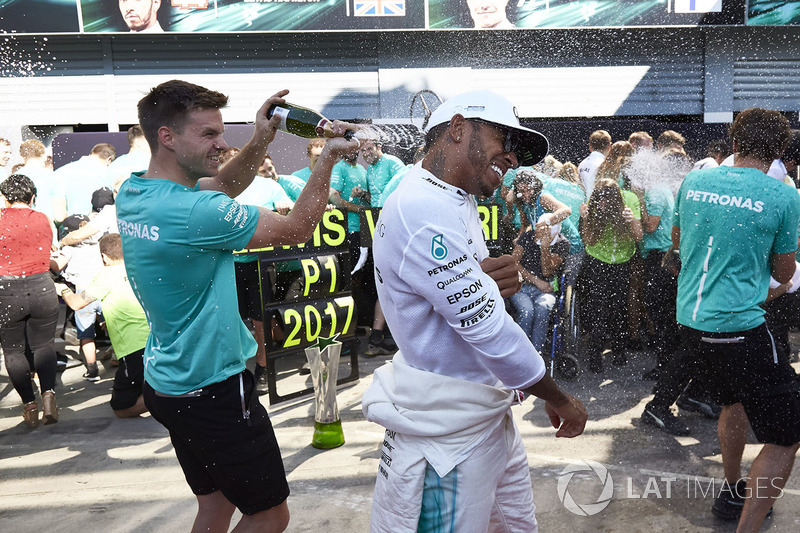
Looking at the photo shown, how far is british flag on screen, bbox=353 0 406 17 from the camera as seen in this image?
14195mm

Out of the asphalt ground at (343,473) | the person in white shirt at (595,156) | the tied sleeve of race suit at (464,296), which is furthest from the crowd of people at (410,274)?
the person in white shirt at (595,156)

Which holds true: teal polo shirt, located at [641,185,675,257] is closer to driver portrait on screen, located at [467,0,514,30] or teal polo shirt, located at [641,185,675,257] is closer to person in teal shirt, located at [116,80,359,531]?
person in teal shirt, located at [116,80,359,531]

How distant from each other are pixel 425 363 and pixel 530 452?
8.70 feet

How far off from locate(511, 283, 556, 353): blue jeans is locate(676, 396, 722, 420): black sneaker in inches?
51.9

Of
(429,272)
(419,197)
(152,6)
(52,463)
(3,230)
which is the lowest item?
(52,463)

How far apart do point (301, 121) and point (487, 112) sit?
3.03 ft

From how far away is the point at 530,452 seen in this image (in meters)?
4.34

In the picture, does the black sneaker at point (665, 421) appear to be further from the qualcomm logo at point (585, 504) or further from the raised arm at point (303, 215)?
the raised arm at point (303, 215)

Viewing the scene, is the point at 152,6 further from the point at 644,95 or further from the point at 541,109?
the point at 644,95

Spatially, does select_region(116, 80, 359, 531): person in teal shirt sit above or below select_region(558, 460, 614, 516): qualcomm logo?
above

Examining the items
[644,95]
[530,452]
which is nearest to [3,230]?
[530,452]

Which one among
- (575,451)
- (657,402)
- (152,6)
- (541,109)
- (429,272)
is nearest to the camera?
(429,272)

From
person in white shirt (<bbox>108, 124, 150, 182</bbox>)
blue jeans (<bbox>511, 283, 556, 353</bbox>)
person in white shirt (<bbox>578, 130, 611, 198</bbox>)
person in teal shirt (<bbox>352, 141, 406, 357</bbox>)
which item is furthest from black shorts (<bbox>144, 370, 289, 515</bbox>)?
person in white shirt (<bbox>578, 130, 611, 198</bbox>)

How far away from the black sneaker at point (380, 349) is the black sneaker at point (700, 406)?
2924 millimetres
